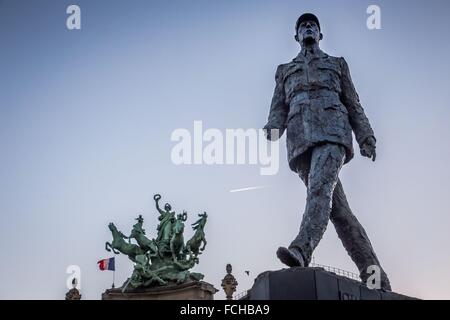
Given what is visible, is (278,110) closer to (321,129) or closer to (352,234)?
(321,129)

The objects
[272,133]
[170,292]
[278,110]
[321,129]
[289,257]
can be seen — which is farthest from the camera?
[170,292]

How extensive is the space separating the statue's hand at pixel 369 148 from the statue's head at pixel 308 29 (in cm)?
172

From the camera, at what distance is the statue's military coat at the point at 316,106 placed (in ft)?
29.1

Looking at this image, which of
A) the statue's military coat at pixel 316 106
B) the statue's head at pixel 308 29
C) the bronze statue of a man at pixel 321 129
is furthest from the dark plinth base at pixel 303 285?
the statue's head at pixel 308 29

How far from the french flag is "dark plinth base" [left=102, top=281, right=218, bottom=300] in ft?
11.4

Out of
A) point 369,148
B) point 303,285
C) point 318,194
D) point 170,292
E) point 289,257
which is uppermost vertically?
point 369,148

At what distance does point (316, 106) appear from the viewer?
9.02 metres

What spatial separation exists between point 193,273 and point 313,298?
17.3 m

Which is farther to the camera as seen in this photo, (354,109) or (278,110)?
(278,110)

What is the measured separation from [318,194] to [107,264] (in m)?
20.0

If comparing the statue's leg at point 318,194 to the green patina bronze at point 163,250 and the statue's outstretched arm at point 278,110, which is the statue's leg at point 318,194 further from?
the green patina bronze at point 163,250

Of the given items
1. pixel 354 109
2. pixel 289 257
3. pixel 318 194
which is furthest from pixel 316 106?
pixel 289 257

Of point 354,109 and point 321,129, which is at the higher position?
point 354,109
